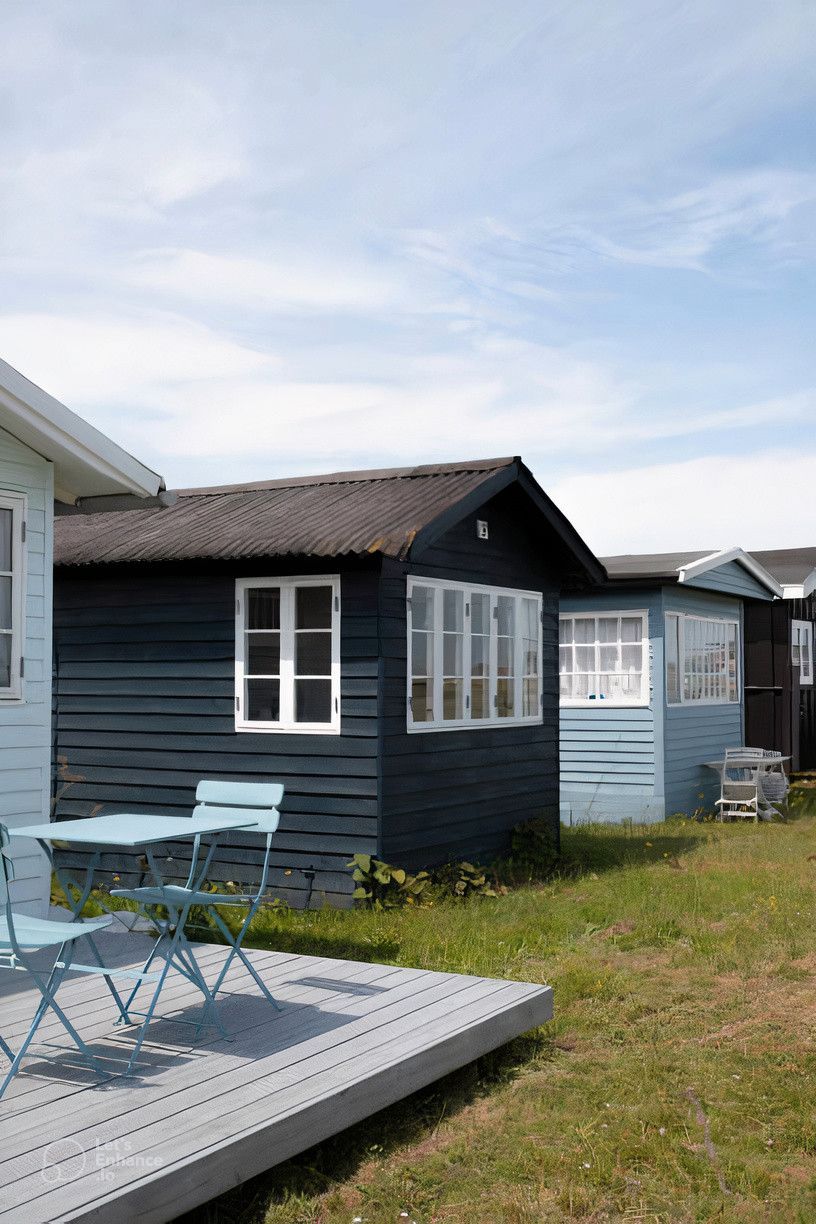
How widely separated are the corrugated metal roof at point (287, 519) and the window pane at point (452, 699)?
1550mm

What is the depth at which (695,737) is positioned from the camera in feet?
53.5

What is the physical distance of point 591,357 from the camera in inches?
717

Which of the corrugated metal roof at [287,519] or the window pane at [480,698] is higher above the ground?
the corrugated metal roof at [287,519]

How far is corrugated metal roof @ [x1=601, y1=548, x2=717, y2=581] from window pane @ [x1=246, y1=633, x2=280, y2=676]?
6205 mm

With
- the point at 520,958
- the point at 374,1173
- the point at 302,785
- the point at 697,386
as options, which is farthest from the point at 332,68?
the point at 697,386

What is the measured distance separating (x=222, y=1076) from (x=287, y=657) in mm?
5251

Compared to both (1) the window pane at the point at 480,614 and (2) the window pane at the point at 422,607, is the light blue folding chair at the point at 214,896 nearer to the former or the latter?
(2) the window pane at the point at 422,607

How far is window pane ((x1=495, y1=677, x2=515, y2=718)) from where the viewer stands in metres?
11.2

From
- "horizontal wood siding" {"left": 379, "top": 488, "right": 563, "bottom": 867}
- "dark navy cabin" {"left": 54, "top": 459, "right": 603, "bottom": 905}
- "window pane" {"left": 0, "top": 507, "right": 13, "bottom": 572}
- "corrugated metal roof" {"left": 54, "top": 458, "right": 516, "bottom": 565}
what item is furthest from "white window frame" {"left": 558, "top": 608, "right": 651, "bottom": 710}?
"window pane" {"left": 0, "top": 507, "right": 13, "bottom": 572}

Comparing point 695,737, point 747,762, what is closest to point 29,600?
point 695,737

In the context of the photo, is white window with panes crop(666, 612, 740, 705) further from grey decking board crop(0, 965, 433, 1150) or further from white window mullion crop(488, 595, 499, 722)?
grey decking board crop(0, 965, 433, 1150)

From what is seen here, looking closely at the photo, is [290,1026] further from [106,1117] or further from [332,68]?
[332,68]

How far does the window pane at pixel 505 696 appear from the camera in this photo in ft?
36.6

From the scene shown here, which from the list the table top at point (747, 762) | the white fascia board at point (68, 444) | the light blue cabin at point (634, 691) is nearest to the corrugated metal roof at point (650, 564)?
the light blue cabin at point (634, 691)
